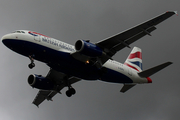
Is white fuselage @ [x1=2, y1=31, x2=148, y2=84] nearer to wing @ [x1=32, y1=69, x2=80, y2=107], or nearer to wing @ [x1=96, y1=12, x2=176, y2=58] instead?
wing @ [x1=96, y1=12, x2=176, y2=58]

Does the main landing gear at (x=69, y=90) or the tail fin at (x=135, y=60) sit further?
the tail fin at (x=135, y=60)

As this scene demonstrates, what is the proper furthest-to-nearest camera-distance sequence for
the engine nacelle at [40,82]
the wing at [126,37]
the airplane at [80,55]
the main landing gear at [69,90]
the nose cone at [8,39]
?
the main landing gear at [69,90], the engine nacelle at [40,82], the wing at [126,37], the airplane at [80,55], the nose cone at [8,39]

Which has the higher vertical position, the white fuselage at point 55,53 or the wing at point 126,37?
the wing at point 126,37

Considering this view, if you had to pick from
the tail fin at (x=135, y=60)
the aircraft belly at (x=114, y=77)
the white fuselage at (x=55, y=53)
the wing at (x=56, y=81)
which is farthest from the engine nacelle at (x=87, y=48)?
the tail fin at (x=135, y=60)

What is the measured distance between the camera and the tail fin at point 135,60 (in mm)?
43469

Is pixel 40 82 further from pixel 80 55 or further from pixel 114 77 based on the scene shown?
pixel 114 77

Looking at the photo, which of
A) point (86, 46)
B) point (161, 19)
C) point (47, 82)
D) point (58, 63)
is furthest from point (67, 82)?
point (161, 19)

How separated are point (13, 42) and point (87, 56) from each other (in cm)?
858

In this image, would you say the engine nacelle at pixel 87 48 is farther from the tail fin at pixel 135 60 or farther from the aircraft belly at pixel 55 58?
the tail fin at pixel 135 60

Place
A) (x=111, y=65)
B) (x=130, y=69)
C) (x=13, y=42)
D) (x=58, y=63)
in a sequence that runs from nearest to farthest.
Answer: (x=13, y=42) → (x=58, y=63) → (x=111, y=65) → (x=130, y=69)

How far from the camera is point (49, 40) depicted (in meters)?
32.9

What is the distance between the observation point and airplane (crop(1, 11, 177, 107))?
31.9 m

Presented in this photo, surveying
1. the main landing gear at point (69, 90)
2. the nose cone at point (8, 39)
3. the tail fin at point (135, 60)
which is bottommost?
the main landing gear at point (69, 90)

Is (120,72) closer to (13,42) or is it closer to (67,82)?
A: (67,82)
